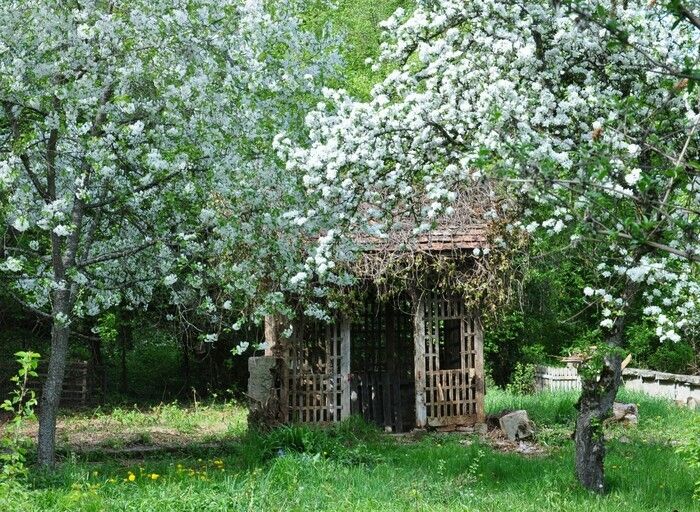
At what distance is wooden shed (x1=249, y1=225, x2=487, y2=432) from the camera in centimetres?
1373

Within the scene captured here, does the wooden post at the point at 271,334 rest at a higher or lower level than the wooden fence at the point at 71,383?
higher

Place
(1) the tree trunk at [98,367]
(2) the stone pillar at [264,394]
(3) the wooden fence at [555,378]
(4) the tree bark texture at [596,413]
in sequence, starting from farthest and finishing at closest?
1. (3) the wooden fence at [555,378]
2. (1) the tree trunk at [98,367]
3. (2) the stone pillar at [264,394]
4. (4) the tree bark texture at [596,413]

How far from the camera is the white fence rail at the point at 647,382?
1858 cm

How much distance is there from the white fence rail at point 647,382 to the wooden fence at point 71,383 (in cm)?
989

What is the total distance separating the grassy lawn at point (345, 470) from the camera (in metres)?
7.17

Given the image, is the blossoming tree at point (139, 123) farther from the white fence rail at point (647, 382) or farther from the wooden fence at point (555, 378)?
the wooden fence at point (555, 378)

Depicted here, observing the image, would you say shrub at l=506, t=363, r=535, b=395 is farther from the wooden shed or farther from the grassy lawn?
the wooden shed

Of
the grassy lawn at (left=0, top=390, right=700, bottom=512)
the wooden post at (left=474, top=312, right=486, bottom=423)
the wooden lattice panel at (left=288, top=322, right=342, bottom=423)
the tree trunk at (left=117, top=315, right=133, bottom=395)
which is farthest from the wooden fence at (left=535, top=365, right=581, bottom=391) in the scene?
the tree trunk at (left=117, top=315, right=133, bottom=395)

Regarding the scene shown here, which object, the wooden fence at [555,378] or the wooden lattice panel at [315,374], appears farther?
the wooden fence at [555,378]

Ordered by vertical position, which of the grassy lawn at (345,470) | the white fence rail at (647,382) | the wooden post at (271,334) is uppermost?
the wooden post at (271,334)

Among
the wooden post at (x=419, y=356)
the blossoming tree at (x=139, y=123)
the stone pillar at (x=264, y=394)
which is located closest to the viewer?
the blossoming tree at (x=139, y=123)

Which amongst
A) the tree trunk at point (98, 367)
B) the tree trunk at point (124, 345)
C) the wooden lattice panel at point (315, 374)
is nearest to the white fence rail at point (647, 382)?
the wooden lattice panel at point (315, 374)

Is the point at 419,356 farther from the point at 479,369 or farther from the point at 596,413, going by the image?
A: the point at 596,413

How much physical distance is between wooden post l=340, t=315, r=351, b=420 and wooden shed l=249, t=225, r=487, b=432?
16 mm
